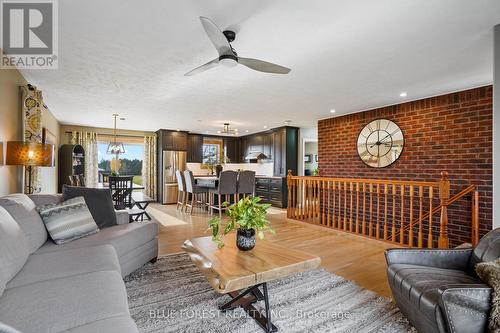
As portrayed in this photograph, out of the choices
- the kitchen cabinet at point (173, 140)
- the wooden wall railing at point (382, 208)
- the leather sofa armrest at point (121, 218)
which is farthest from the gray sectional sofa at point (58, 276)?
the kitchen cabinet at point (173, 140)

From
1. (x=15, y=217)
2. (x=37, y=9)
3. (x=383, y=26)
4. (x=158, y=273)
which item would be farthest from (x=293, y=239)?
(x=37, y=9)

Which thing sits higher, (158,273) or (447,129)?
(447,129)

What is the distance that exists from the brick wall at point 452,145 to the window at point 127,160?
6.63 meters

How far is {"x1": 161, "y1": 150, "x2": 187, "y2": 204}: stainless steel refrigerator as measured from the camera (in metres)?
7.94

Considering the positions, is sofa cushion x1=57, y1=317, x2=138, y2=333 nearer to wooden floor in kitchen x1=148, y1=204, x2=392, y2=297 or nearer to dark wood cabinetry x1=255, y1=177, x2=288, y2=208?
wooden floor in kitchen x1=148, y1=204, x2=392, y2=297

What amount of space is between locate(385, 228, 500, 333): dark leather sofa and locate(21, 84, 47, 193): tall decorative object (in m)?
4.20

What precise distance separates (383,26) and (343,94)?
2.07m

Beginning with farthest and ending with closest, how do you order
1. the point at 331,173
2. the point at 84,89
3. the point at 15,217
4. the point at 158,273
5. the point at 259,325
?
the point at 331,173
the point at 84,89
the point at 158,273
the point at 15,217
the point at 259,325

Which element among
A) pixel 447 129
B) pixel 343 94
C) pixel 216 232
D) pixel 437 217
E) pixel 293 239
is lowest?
pixel 293 239

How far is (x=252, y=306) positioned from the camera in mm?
2059

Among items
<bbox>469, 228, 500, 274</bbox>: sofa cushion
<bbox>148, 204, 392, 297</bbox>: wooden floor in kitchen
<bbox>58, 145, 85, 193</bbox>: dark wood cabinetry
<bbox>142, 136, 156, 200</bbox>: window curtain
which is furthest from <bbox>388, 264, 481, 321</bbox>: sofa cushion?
<bbox>142, 136, 156, 200</bbox>: window curtain

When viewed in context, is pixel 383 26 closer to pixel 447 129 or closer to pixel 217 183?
pixel 447 129

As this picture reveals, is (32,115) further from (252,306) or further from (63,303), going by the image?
(252,306)

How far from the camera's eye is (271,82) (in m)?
3.60
